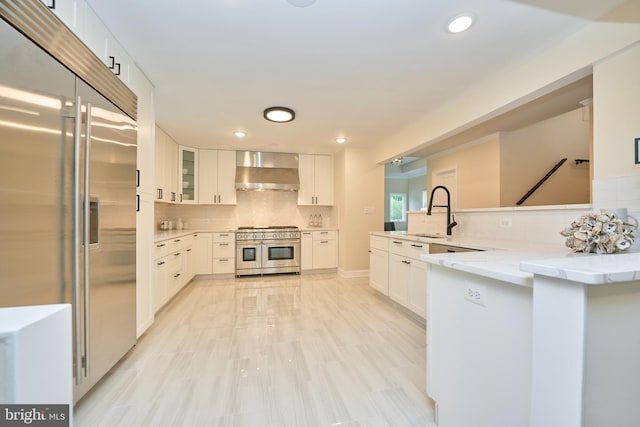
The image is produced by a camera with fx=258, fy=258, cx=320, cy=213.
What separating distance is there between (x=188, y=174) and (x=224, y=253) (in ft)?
5.08

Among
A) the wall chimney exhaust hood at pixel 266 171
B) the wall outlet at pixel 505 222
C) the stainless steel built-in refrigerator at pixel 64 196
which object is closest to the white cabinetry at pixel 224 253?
the wall chimney exhaust hood at pixel 266 171

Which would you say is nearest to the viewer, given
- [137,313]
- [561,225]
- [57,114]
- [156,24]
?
[57,114]

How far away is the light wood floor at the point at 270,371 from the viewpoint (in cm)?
144

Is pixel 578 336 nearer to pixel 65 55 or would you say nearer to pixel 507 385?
pixel 507 385

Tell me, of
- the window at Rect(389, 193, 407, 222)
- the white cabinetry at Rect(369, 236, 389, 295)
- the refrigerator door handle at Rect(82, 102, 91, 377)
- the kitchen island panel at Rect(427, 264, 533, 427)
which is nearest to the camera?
the kitchen island panel at Rect(427, 264, 533, 427)

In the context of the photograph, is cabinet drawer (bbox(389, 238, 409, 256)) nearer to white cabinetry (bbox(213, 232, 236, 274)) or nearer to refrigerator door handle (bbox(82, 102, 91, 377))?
refrigerator door handle (bbox(82, 102, 91, 377))

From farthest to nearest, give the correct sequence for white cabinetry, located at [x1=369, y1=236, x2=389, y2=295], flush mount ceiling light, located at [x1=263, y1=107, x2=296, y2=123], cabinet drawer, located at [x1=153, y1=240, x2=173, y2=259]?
white cabinetry, located at [x1=369, y1=236, x2=389, y2=295] → flush mount ceiling light, located at [x1=263, y1=107, x2=296, y2=123] → cabinet drawer, located at [x1=153, y1=240, x2=173, y2=259]

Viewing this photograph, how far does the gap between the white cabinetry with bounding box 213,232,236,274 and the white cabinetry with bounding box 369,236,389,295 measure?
247cm

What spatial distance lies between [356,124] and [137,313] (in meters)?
3.17

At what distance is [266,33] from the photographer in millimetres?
1747

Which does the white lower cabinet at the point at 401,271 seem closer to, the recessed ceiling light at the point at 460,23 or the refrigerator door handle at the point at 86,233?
the recessed ceiling light at the point at 460,23

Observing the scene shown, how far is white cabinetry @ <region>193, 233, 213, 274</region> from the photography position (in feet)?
14.4

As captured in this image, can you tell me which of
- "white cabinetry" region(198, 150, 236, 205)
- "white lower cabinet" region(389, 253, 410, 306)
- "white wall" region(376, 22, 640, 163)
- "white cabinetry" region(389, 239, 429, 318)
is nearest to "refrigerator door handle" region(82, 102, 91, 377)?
"white cabinetry" region(389, 239, 429, 318)

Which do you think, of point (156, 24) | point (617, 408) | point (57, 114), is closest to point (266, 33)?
point (156, 24)
